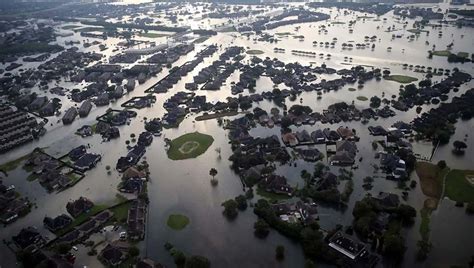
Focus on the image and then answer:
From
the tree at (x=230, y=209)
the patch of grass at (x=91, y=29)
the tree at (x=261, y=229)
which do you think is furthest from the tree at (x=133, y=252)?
the patch of grass at (x=91, y=29)

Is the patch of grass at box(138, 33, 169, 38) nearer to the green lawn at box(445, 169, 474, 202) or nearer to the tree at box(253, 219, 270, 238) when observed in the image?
the tree at box(253, 219, 270, 238)

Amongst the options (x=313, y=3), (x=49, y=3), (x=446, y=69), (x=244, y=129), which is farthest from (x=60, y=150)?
(x=49, y=3)

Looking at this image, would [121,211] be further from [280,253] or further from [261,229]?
[280,253]

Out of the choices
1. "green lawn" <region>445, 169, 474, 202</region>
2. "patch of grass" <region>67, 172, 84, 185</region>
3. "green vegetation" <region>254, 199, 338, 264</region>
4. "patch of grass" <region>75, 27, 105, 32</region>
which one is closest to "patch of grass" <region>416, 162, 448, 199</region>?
"green lawn" <region>445, 169, 474, 202</region>

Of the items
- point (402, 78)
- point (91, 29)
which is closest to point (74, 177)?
point (402, 78)

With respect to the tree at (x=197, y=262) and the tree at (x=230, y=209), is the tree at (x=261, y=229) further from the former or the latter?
the tree at (x=197, y=262)

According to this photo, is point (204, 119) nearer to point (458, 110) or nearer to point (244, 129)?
point (244, 129)

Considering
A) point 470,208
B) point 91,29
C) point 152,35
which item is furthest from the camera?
point 91,29
